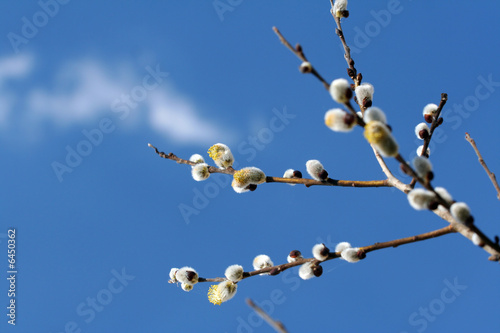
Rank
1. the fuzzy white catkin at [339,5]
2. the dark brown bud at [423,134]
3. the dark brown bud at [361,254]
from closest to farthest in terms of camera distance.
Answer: the dark brown bud at [361,254] → the dark brown bud at [423,134] → the fuzzy white catkin at [339,5]

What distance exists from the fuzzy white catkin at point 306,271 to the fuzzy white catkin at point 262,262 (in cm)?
47

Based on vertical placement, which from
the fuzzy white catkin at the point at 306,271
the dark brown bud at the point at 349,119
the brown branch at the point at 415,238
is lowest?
the brown branch at the point at 415,238

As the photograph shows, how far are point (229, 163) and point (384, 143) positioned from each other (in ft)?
4.96

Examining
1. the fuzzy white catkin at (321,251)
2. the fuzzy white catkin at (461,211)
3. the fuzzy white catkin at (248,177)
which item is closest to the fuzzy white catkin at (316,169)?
the fuzzy white catkin at (248,177)

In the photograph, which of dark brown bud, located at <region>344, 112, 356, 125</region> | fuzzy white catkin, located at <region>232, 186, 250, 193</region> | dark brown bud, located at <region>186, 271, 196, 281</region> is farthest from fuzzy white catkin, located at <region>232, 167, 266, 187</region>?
dark brown bud, located at <region>344, 112, 356, 125</region>

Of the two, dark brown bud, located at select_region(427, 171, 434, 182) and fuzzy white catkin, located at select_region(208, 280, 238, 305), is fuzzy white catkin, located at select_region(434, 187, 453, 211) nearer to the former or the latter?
dark brown bud, located at select_region(427, 171, 434, 182)

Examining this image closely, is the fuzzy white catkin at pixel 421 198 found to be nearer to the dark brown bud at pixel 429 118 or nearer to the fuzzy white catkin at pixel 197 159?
the dark brown bud at pixel 429 118

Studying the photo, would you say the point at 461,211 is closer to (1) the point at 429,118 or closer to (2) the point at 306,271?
(2) the point at 306,271

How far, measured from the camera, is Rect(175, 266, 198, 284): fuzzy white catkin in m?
3.00

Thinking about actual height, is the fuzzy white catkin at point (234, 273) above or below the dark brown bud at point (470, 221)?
above

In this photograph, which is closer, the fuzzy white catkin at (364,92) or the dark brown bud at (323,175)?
the dark brown bud at (323,175)

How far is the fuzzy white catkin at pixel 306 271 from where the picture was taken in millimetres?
2615

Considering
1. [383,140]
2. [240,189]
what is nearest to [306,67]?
[383,140]

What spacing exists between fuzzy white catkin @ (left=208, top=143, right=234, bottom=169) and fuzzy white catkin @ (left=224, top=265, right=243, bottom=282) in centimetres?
74
